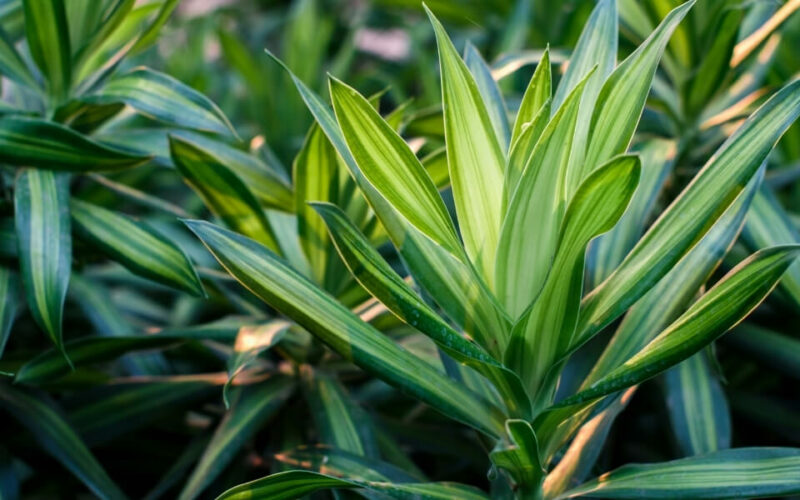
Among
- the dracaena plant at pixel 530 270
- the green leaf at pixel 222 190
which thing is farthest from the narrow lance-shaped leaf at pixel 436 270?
the green leaf at pixel 222 190

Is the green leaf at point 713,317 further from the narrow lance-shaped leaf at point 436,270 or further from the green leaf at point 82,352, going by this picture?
the green leaf at point 82,352

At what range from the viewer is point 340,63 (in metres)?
1.65

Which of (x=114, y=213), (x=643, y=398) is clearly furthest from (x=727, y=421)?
(x=114, y=213)

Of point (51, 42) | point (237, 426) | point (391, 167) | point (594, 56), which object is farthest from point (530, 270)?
point (51, 42)

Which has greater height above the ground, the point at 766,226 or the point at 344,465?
the point at 766,226

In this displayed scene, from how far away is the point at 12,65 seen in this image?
96 cm

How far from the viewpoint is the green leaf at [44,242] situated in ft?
2.66

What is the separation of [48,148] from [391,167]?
405mm

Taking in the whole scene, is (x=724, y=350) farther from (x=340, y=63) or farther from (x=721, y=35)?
(x=340, y=63)

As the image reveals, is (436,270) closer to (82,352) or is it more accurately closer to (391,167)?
(391,167)

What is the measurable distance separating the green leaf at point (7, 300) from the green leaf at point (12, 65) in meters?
0.21

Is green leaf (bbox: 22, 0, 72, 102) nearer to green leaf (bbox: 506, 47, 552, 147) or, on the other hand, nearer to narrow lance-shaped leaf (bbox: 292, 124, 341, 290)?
narrow lance-shaped leaf (bbox: 292, 124, 341, 290)

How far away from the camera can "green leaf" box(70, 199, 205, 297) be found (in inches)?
33.8

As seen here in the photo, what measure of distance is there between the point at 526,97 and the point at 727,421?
400 mm
